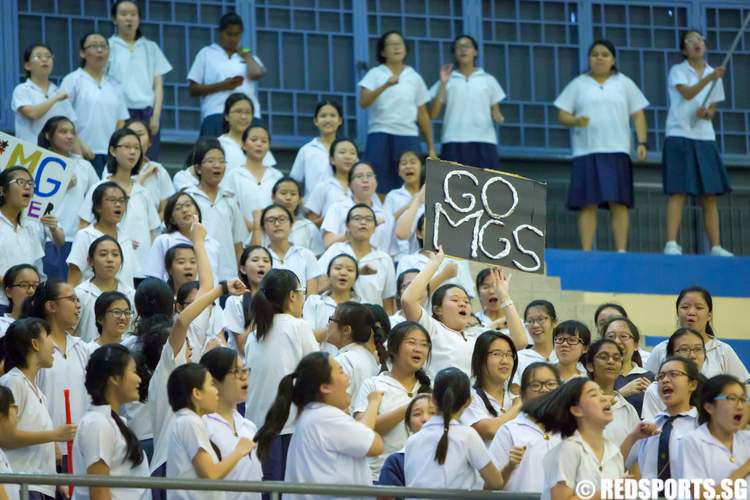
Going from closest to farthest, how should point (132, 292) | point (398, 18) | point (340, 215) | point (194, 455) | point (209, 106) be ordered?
point (194, 455)
point (132, 292)
point (340, 215)
point (209, 106)
point (398, 18)

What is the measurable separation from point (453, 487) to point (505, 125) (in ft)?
28.1

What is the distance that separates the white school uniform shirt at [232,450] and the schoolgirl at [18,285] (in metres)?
2.15

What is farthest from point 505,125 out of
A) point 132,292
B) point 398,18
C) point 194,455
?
point 194,455

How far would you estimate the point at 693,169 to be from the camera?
1467 cm

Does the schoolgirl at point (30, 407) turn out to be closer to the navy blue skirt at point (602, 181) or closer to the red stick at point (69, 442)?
the red stick at point (69, 442)

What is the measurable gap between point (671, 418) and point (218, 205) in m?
4.74

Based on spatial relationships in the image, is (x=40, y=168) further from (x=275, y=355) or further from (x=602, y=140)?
(x=602, y=140)

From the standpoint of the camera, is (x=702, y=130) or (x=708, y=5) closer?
(x=702, y=130)

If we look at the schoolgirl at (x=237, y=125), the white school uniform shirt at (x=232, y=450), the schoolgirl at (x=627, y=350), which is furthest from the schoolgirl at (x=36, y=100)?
the white school uniform shirt at (x=232, y=450)

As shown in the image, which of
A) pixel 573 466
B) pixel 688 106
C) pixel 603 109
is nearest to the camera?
pixel 573 466

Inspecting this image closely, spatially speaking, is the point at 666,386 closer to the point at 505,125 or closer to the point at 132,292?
the point at 132,292

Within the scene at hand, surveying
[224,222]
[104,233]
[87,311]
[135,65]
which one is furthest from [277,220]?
[135,65]

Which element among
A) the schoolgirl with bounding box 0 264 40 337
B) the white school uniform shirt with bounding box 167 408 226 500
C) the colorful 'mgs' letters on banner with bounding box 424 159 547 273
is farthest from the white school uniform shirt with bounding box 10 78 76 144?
the white school uniform shirt with bounding box 167 408 226 500

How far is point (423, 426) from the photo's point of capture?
26.8ft
